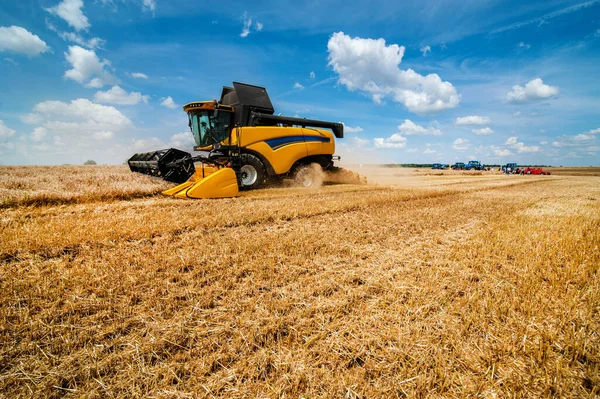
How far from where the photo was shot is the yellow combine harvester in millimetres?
8734

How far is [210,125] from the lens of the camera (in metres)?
9.45

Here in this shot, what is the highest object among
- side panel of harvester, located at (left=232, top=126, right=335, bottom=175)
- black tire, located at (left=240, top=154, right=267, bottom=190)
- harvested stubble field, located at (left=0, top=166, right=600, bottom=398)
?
side panel of harvester, located at (left=232, top=126, right=335, bottom=175)

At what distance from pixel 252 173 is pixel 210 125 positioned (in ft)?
7.69

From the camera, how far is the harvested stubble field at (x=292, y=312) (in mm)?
1352

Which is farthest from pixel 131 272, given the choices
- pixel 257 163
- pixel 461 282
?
pixel 257 163

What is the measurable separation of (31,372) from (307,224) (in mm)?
3538

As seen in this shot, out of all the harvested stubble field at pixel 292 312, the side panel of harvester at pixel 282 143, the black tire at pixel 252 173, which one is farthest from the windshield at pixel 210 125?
the harvested stubble field at pixel 292 312

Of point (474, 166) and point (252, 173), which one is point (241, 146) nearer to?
point (252, 173)

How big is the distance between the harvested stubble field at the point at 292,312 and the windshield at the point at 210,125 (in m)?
6.03

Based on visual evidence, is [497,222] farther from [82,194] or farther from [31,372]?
[82,194]

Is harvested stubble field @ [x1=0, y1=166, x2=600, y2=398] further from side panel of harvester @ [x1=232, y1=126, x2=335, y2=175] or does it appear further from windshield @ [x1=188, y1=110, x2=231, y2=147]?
windshield @ [x1=188, y1=110, x2=231, y2=147]

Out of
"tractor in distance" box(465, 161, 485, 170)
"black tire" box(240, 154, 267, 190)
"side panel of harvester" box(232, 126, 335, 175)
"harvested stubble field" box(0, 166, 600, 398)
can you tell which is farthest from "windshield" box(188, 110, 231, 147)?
"tractor in distance" box(465, 161, 485, 170)

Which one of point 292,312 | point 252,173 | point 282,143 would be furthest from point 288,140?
point 292,312

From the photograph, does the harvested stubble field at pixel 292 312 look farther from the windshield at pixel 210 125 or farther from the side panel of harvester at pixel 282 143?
the windshield at pixel 210 125
